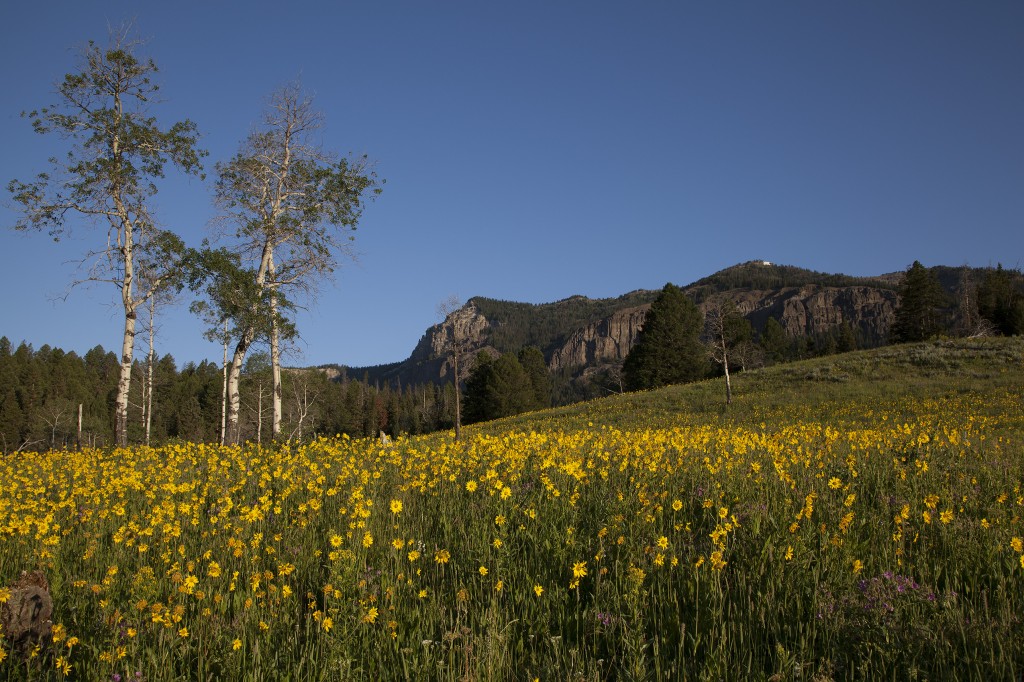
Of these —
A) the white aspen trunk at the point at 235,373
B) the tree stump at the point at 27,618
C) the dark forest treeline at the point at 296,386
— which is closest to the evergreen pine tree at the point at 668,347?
the dark forest treeline at the point at 296,386

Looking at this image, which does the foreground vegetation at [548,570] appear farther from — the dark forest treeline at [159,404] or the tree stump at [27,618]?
the dark forest treeline at [159,404]

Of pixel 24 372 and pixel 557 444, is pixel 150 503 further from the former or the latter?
pixel 24 372

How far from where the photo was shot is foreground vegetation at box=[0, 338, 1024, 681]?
3023mm

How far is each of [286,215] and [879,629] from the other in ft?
58.5

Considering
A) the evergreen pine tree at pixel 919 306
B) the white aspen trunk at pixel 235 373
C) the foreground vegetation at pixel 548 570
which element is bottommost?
the foreground vegetation at pixel 548 570

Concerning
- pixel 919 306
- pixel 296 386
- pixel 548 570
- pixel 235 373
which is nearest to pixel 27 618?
pixel 548 570

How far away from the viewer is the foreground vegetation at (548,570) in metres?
3.02

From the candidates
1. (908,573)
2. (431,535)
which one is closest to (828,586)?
(908,573)

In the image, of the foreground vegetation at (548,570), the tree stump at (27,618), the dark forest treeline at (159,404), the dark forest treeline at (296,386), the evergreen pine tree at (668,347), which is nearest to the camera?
the foreground vegetation at (548,570)

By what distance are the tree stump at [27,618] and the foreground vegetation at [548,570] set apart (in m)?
0.07

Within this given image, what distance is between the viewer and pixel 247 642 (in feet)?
10.8

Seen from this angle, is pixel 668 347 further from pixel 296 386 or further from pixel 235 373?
pixel 235 373

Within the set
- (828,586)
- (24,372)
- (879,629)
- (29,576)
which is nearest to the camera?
(879,629)

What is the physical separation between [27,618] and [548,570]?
10.2 feet
